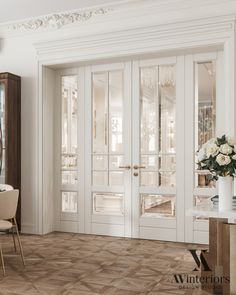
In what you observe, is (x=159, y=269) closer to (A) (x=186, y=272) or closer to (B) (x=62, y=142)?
(A) (x=186, y=272)

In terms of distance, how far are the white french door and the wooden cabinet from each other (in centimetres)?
62

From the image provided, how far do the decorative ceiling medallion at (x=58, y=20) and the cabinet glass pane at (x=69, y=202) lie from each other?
2.53 metres

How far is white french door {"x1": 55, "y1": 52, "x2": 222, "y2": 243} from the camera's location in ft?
17.5

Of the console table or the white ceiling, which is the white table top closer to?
the console table

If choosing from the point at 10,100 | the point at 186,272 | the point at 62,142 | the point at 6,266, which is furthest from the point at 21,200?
the point at 186,272

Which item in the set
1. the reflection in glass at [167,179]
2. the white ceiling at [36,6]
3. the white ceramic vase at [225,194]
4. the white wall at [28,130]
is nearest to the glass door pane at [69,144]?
the white wall at [28,130]

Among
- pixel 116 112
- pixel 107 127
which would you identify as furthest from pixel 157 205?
pixel 116 112

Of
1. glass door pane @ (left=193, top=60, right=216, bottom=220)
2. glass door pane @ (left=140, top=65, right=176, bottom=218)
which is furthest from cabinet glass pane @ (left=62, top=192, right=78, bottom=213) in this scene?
glass door pane @ (left=193, top=60, right=216, bottom=220)

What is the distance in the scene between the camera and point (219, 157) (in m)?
3.01

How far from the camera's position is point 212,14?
495cm

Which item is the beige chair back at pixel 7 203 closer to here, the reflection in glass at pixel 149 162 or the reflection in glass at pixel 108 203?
the reflection in glass at pixel 108 203

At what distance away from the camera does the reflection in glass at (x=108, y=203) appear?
5.79 meters

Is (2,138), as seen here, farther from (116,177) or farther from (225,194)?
(225,194)

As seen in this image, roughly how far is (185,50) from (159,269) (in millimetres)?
2831
